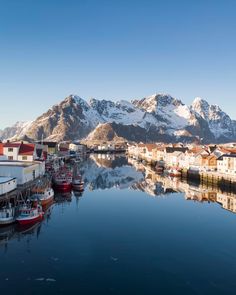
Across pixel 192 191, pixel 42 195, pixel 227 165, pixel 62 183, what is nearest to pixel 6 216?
pixel 42 195

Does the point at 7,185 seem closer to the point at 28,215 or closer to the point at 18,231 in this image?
the point at 28,215

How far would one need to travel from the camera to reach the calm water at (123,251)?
2148 centimetres

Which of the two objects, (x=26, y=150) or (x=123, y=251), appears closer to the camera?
(x=123, y=251)

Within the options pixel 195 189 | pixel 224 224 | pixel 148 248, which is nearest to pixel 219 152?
pixel 195 189

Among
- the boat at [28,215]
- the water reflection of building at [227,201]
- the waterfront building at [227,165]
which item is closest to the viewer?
the boat at [28,215]

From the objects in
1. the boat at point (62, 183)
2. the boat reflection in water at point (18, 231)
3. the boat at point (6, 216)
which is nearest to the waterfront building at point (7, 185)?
the boat at point (6, 216)

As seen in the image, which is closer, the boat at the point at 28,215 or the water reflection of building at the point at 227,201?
the boat at the point at 28,215

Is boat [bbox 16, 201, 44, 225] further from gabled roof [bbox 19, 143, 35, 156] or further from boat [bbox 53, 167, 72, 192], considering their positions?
gabled roof [bbox 19, 143, 35, 156]

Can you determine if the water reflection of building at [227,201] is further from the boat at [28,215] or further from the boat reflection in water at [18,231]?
the boat reflection in water at [18,231]

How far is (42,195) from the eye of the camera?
137 feet

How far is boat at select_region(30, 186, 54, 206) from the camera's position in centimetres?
4091

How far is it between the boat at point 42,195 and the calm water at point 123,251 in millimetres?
1260

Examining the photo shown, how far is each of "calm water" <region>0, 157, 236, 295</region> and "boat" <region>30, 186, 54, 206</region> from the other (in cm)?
126

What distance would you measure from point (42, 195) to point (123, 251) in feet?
56.9
